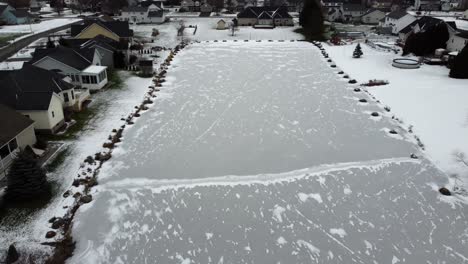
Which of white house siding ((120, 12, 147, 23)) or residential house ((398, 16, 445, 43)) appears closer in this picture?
residential house ((398, 16, 445, 43))

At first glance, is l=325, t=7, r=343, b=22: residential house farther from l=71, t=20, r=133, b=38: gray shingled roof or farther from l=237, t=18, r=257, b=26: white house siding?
l=71, t=20, r=133, b=38: gray shingled roof

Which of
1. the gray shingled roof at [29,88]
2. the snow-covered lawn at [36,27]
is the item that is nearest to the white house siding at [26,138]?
the gray shingled roof at [29,88]

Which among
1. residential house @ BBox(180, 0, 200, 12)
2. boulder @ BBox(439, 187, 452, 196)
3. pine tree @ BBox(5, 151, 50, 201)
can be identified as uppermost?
residential house @ BBox(180, 0, 200, 12)

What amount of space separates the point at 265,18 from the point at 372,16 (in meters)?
20.8

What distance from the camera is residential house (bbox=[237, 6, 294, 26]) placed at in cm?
6625

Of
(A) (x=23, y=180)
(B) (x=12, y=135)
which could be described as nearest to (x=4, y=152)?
(B) (x=12, y=135)

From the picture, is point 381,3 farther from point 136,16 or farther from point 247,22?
point 136,16

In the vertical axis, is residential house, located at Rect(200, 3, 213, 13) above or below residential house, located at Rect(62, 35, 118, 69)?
above

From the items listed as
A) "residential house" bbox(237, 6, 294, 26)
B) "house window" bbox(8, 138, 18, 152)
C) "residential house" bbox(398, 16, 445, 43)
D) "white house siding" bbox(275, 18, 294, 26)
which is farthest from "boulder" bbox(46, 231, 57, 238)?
"white house siding" bbox(275, 18, 294, 26)

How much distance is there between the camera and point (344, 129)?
2411 centimetres

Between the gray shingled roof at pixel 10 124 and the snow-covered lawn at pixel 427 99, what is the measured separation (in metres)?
22.5

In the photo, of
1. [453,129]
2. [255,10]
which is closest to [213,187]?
[453,129]

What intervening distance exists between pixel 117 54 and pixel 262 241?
30011 mm

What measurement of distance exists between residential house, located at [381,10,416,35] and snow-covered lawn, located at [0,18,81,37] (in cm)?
5724
